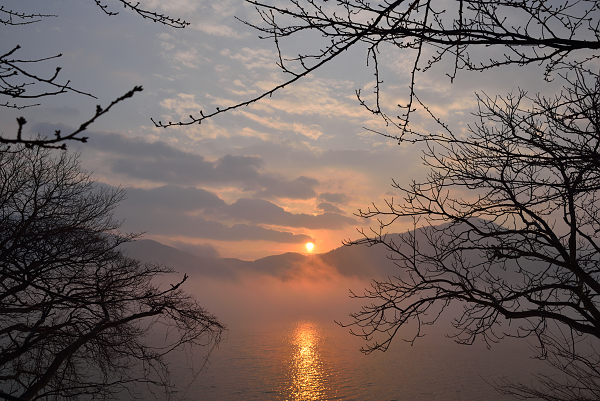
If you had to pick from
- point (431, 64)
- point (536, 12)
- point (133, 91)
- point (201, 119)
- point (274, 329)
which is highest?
point (536, 12)

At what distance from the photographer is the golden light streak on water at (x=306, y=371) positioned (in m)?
27.1

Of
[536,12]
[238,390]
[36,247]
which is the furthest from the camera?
[238,390]

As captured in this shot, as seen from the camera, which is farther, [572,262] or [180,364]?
[180,364]

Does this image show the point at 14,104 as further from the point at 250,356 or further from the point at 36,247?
the point at 250,356

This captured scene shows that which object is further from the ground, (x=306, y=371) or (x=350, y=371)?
(x=306, y=371)

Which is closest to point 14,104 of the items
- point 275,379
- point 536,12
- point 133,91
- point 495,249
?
point 133,91

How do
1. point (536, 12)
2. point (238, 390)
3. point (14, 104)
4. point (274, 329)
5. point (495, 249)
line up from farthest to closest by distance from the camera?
point (274, 329) → point (238, 390) → point (495, 249) → point (14, 104) → point (536, 12)

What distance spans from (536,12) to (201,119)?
3006 millimetres

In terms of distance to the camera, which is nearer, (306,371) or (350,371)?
(350,371)

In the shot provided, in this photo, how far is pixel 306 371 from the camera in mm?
34344

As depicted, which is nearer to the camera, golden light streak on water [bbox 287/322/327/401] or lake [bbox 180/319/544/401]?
lake [bbox 180/319/544/401]

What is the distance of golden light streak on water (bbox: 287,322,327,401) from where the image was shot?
2714cm

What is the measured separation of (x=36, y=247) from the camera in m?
10.3

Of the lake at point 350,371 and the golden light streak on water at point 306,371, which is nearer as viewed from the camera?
the lake at point 350,371
